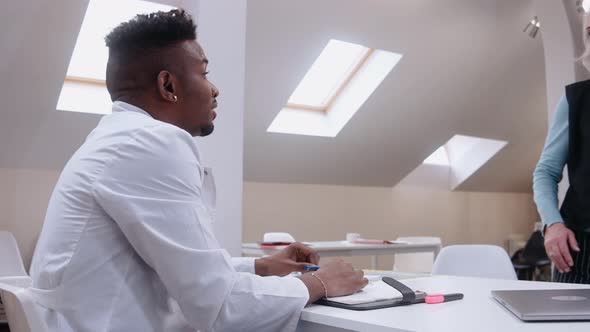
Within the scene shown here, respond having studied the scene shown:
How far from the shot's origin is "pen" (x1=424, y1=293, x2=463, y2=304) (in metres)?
1.19

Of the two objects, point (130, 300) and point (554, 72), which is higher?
point (554, 72)

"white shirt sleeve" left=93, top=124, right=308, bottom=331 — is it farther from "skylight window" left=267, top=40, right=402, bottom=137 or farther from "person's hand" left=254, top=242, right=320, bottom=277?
"skylight window" left=267, top=40, right=402, bottom=137

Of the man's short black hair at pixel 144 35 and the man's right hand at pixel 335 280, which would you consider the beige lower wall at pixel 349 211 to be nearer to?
the man's short black hair at pixel 144 35

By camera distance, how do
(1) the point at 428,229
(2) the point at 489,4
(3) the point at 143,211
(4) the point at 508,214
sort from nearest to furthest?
(3) the point at 143,211
(2) the point at 489,4
(1) the point at 428,229
(4) the point at 508,214

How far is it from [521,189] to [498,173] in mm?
1173

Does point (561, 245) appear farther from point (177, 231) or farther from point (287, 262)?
point (177, 231)

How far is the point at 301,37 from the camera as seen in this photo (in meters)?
4.82

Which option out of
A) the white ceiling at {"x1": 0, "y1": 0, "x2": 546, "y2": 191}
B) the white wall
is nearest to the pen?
the white wall

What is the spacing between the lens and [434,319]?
1.00m

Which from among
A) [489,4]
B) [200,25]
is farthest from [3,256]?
[489,4]

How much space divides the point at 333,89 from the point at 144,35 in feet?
16.3

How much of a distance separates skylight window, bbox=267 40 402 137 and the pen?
4.53m

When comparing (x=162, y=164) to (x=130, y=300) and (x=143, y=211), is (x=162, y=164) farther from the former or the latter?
(x=130, y=300)

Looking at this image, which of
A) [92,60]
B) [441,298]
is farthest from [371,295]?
[92,60]
